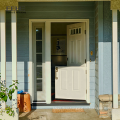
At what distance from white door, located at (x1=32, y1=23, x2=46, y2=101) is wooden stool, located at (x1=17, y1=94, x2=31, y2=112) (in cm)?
45

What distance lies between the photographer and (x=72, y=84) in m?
4.49

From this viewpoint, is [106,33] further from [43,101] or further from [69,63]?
[43,101]

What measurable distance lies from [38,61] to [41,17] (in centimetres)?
109

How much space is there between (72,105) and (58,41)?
3626 millimetres

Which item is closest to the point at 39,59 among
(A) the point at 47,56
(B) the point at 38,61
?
(B) the point at 38,61

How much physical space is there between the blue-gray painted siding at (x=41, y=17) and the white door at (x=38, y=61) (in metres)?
0.27

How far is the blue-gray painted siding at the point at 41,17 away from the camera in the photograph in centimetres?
418

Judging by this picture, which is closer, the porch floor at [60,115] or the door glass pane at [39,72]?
the porch floor at [60,115]

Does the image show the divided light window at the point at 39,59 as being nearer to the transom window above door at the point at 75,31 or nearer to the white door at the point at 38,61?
the white door at the point at 38,61

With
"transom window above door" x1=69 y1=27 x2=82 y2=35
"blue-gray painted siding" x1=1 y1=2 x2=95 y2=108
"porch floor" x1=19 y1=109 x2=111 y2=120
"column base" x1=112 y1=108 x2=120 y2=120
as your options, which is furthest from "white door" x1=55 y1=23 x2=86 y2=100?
"column base" x1=112 y1=108 x2=120 y2=120

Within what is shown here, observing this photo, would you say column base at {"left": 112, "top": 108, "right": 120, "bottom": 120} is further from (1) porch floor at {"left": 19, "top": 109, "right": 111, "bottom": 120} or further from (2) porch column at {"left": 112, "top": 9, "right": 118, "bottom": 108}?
(1) porch floor at {"left": 19, "top": 109, "right": 111, "bottom": 120}

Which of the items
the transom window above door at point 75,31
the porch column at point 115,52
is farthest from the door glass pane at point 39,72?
the porch column at point 115,52

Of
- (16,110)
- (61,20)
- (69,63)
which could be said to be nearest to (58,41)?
(69,63)

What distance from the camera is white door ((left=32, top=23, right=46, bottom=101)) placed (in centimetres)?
445
